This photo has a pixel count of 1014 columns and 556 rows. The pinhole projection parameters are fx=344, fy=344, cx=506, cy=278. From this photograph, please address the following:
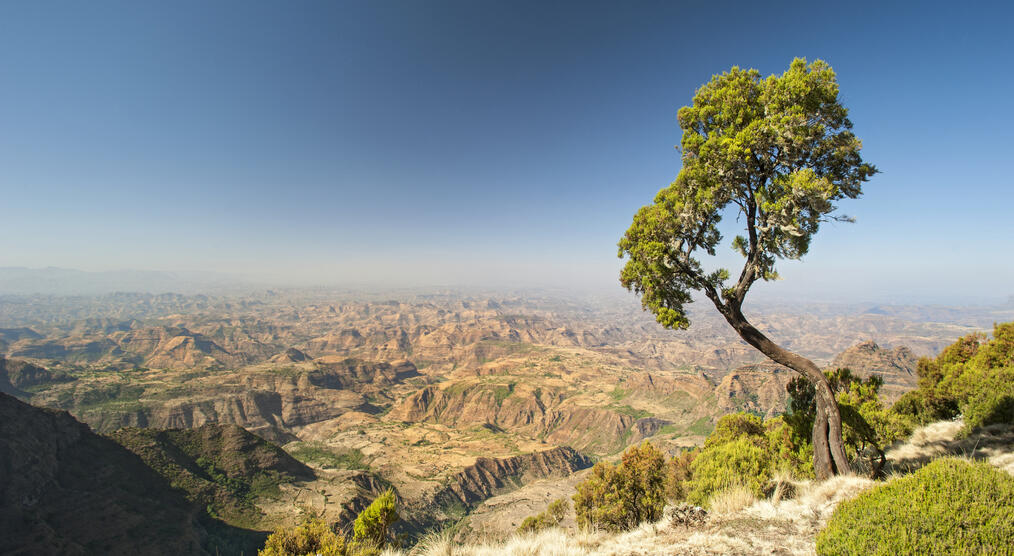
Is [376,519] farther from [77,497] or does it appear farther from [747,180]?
[77,497]

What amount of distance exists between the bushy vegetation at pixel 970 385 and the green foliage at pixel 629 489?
594 inches

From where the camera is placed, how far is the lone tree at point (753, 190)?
861 cm

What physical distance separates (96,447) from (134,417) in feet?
345

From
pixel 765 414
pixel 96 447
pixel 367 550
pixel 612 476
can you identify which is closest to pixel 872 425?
pixel 612 476

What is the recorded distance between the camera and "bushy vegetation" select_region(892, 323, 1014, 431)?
14.9 m

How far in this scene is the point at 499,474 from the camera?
449 ft

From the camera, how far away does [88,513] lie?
194ft

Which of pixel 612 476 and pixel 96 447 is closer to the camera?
pixel 612 476

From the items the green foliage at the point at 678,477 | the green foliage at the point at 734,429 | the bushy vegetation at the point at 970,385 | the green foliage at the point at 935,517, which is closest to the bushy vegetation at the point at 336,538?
the green foliage at the point at 935,517

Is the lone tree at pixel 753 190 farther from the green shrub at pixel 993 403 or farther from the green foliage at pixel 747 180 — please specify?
the green shrub at pixel 993 403

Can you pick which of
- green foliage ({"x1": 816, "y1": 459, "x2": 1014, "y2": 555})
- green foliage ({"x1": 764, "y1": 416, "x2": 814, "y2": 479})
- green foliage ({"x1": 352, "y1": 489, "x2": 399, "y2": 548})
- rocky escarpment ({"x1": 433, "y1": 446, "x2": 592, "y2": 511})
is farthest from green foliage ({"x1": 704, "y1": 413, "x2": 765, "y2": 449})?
rocky escarpment ({"x1": 433, "y1": 446, "x2": 592, "y2": 511})

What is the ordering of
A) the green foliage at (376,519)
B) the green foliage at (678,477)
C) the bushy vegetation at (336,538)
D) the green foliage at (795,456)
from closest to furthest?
the bushy vegetation at (336,538) → the green foliage at (795,456) → the green foliage at (376,519) → the green foliage at (678,477)

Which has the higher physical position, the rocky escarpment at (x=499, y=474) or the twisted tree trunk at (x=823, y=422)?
the twisted tree trunk at (x=823, y=422)

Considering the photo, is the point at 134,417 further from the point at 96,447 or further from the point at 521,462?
the point at 521,462
